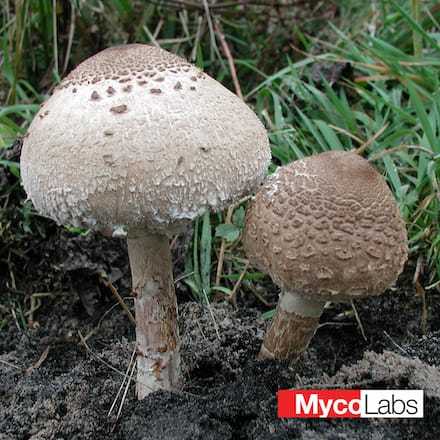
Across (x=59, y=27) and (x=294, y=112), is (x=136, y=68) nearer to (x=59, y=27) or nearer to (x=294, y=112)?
(x=294, y=112)

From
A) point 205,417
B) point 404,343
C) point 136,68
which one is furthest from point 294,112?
point 205,417

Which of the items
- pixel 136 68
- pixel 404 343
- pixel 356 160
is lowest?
pixel 404 343

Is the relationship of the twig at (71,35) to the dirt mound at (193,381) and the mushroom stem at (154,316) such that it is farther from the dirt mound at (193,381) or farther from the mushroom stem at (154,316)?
the mushroom stem at (154,316)

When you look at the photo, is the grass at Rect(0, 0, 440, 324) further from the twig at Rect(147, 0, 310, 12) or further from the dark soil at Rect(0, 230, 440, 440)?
the dark soil at Rect(0, 230, 440, 440)

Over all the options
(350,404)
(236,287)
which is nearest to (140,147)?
(350,404)

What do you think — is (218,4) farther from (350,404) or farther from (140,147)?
(350,404)
